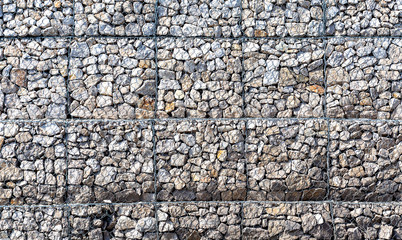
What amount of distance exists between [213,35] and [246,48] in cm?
46

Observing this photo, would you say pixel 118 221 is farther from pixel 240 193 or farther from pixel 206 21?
pixel 206 21

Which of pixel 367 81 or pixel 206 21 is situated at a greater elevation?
pixel 206 21

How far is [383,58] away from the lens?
15.0 ft

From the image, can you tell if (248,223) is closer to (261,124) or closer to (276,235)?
(276,235)

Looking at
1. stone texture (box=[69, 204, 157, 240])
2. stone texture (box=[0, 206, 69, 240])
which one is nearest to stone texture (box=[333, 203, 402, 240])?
stone texture (box=[69, 204, 157, 240])

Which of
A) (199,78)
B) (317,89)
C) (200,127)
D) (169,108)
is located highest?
(199,78)

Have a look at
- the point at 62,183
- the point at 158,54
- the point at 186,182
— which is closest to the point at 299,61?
the point at 158,54

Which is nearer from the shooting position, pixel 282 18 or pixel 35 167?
pixel 35 167

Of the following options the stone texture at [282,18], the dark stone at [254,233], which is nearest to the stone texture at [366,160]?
the dark stone at [254,233]

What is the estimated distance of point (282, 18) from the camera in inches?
182

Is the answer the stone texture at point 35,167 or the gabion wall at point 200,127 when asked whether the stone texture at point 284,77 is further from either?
the stone texture at point 35,167

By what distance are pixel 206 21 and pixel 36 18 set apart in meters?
2.19

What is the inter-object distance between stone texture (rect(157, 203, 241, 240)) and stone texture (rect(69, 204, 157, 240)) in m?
0.15

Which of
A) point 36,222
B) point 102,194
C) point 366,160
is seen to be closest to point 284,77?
point 366,160
